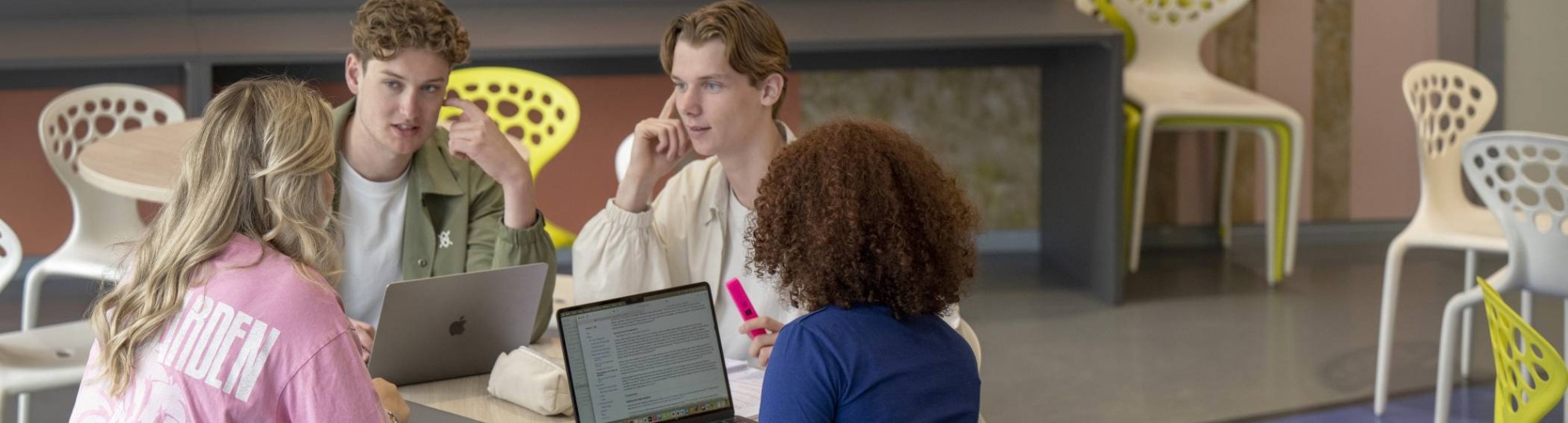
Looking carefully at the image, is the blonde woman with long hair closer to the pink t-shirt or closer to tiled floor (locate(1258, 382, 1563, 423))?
the pink t-shirt

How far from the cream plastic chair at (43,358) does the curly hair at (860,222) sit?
1.58 metres

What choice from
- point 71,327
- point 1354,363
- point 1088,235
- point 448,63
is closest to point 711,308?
point 448,63

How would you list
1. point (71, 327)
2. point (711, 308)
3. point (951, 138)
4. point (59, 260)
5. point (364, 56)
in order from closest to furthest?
point (711, 308) < point (364, 56) < point (71, 327) < point (59, 260) < point (951, 138)

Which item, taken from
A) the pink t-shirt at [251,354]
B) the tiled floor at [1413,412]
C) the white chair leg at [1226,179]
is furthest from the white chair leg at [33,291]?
the white chair leg at [1226,179]

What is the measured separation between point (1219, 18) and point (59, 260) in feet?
12.2

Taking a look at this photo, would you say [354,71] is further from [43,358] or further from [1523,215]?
[1523,215]

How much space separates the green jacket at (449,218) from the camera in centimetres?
227

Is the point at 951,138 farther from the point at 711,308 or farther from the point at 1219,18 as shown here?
the point at 711,308

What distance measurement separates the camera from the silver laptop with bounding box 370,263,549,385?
1.83m

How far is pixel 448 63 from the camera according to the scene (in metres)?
2.22

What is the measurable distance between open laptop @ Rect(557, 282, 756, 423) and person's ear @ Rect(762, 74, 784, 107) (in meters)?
0.53

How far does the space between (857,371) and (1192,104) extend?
3.60 metres

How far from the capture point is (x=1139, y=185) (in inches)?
195

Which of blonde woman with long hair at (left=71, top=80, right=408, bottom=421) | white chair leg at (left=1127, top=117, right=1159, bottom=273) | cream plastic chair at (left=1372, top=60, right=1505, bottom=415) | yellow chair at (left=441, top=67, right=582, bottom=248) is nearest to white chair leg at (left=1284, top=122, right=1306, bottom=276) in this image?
white chair leg at (left=1127, top=117, right=1159, bottom=273)
